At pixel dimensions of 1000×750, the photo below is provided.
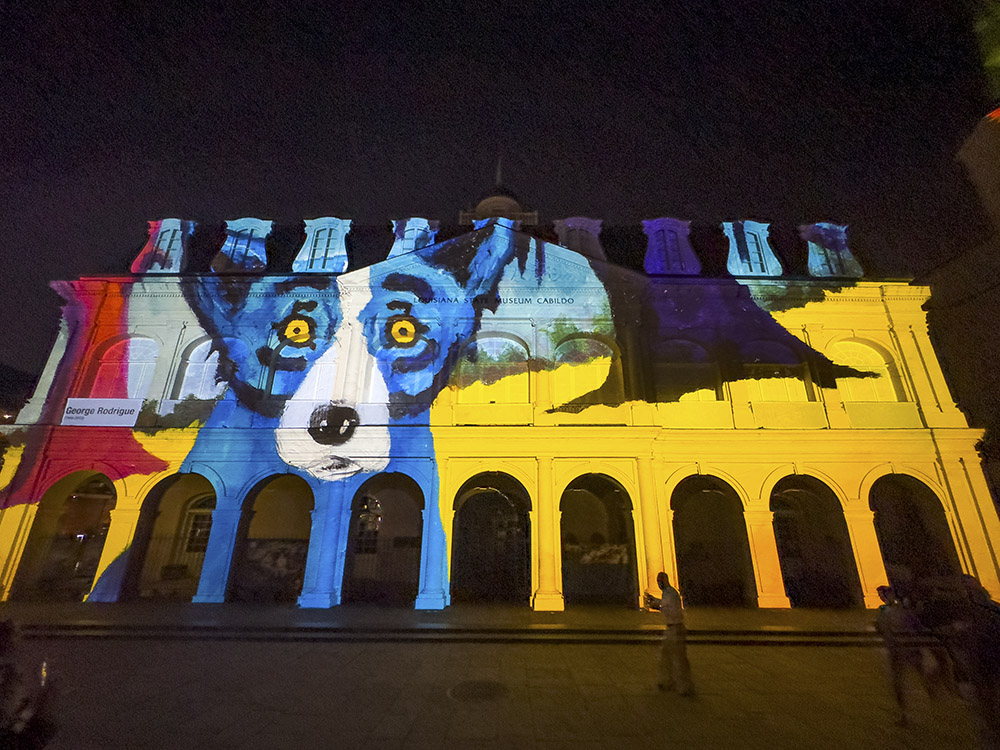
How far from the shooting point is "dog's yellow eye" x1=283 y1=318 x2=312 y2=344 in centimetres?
1473

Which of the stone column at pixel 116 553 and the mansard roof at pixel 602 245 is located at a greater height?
the mansard roof at pixel 602 245

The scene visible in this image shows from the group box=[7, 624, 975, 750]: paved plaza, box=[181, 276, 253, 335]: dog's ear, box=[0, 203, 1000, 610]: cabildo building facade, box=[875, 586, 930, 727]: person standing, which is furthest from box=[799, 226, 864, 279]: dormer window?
box=[181, 276, 253, 335]: dog's ear

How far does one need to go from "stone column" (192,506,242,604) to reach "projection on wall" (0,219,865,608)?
39 centimetres

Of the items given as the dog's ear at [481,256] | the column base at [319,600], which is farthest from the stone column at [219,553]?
the dog's ear at [481,256]

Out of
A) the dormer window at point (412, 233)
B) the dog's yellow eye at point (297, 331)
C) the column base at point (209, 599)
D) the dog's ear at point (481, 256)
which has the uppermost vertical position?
the dormer window at point (412, 233)

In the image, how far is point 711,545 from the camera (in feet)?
46.6

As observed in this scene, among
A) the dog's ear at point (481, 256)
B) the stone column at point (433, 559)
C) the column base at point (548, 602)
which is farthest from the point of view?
the dog's ear at point (481, 256)

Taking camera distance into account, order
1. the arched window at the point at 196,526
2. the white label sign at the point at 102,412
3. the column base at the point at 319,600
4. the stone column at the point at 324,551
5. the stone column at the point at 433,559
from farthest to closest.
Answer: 1. the arched window at the point at 196,526
2. the white label sign at the point at 102,412
3. the stone column at the point at 324,551
4. the column base at the point at 319,600
5. the stone column at the point at 433,559

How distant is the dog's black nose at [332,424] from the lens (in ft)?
43.4

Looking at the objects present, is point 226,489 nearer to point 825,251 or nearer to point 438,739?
point 438,739

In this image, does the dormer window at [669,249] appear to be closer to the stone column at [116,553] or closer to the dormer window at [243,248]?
the dormer window at [243,248]

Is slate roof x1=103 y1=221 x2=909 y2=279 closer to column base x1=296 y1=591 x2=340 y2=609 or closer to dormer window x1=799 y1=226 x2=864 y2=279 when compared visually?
dormer window x1=799 y1=226 x2=864 y2=279

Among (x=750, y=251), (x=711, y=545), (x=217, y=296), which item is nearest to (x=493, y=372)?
(x=711, y=545)

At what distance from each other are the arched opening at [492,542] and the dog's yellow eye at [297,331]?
23.9 feet
